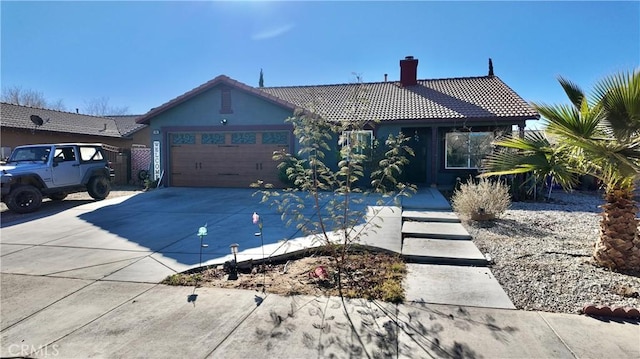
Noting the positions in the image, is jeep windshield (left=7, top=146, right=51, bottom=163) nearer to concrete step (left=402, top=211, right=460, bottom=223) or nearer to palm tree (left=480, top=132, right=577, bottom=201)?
concrete step (left=402, top=211, right=460, bottom=223)

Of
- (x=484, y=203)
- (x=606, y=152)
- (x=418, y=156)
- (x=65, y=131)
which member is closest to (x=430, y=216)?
(x=484, y=203)

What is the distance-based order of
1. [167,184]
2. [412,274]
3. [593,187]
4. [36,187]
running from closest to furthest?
[412,274]
[36,187]
[593,187]
[167,184]

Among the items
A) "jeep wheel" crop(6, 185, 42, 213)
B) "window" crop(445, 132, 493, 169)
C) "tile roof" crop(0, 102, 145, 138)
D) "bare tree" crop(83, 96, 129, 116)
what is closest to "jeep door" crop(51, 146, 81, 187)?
"jeep wheel" crop(6, 185, 42, 213)

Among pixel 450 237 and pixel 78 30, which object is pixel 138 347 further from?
pixel 78 30

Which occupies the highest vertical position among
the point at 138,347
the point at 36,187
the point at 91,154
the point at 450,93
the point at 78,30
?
the point at 78,30

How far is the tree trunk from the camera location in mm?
4449

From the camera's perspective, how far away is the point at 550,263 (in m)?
4.79

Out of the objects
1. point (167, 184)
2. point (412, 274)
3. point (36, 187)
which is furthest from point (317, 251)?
point (167, 184)

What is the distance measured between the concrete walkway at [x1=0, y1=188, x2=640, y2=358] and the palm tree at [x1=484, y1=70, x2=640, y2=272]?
66.4 inches

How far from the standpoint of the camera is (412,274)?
4.51m

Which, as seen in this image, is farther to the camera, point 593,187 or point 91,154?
point 593,187

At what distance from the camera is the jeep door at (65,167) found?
10258 mm

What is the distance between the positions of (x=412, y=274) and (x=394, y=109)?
434 inches

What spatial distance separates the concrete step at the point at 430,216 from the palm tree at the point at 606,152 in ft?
8.95
